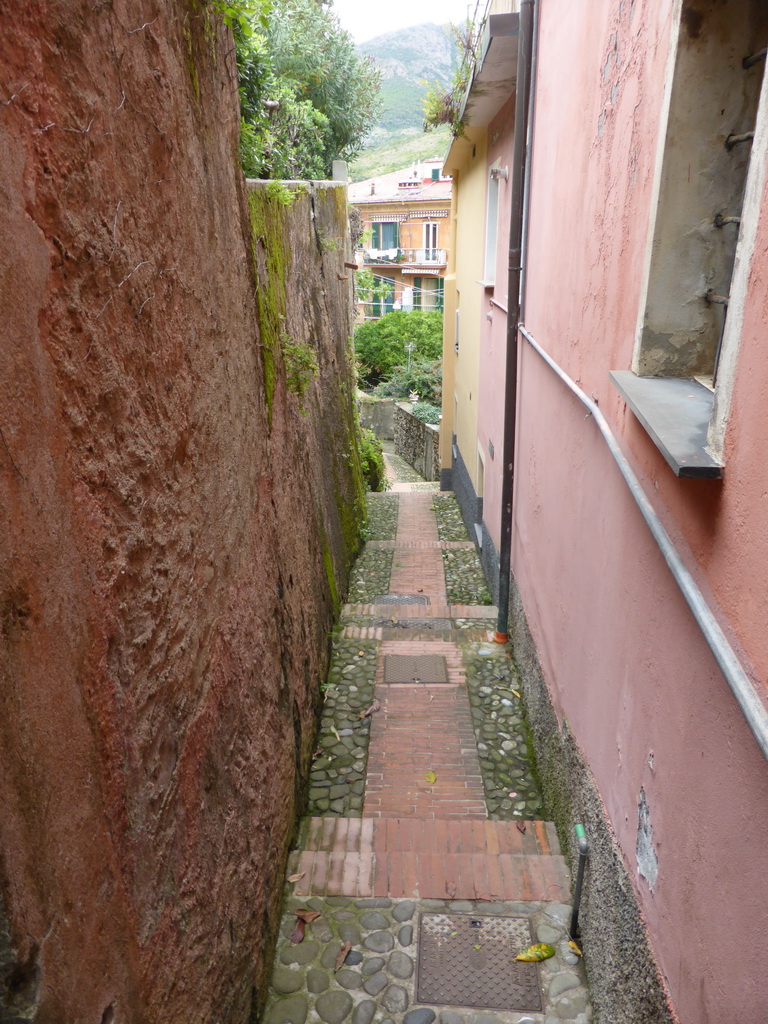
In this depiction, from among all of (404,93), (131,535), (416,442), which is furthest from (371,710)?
(404,93)

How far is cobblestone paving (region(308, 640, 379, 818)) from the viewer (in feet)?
17.2

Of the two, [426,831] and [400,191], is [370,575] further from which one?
[400,191]

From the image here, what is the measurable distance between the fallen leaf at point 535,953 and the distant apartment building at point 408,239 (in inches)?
1423

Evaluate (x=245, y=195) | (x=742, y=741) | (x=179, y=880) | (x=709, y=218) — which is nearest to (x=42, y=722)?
(x=179, y=880)

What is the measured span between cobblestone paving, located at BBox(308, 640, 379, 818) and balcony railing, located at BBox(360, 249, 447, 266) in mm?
34872

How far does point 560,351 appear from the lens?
5055 mm

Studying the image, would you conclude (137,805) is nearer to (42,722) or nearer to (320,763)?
(42,722)

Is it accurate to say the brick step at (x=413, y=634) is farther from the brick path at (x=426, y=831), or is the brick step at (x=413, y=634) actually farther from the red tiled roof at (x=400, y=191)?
the red tiled roof at (x=400, y=191)

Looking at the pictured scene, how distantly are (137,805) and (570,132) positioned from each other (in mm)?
4773

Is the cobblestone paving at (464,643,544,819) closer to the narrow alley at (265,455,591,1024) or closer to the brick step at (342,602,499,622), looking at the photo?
the narrow alley at (265,455,591,1024)

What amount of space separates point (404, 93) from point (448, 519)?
113 metres

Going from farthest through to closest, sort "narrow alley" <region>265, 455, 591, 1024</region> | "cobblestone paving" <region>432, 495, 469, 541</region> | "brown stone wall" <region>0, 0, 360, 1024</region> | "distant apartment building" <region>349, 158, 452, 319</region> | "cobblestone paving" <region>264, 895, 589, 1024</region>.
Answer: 1. "distant apartment building" <region>349, 158, 452, 319</region>
2. "cobblestone paving" <region>432, 495, 469, 541</region>
3. "narrow alley" <region>265, 455, 591, 1024</region>
4. "cobblestone paving" <region>264, 895, 589, 1024</region>
5. "brown stone wall" <region>0, 0, 360, 1024</region>

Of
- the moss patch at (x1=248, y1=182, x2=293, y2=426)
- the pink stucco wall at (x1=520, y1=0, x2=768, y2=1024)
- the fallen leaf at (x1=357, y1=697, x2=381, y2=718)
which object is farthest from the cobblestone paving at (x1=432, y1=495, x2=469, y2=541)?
the moss patch at (x1=248, y1=182, x2=293, y2=426)

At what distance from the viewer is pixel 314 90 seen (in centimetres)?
1335
